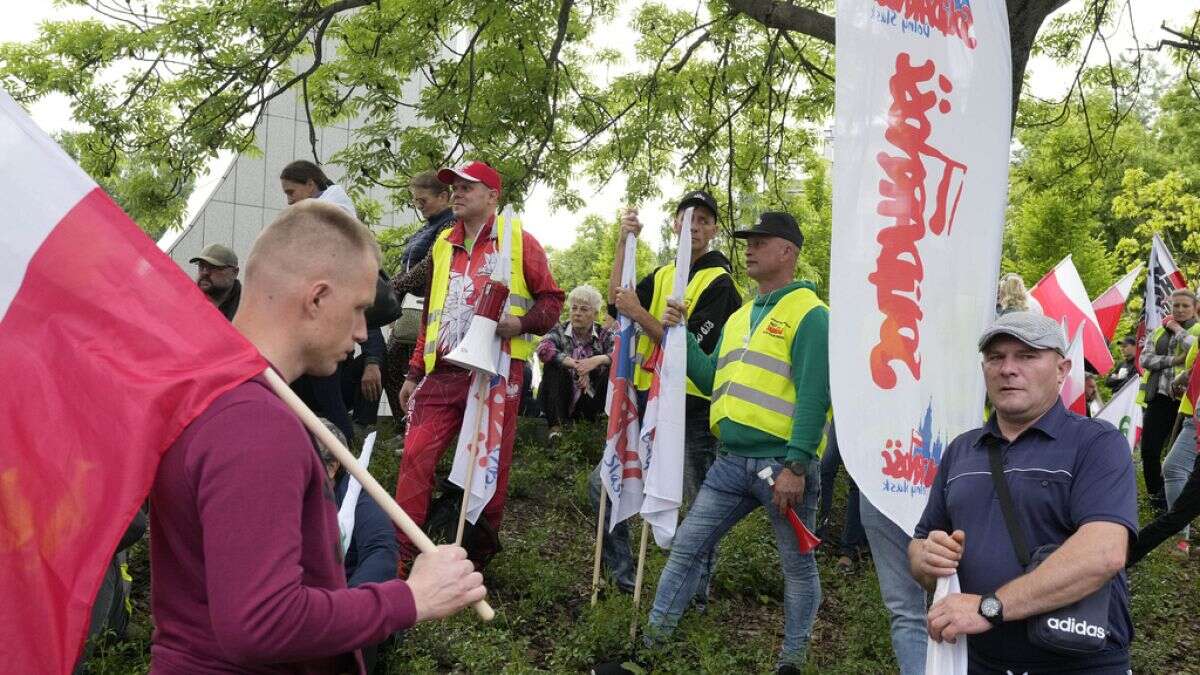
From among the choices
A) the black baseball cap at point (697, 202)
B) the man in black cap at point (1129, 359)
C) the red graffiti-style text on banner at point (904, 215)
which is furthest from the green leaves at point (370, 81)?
the man in black cap at point (1129, 359)

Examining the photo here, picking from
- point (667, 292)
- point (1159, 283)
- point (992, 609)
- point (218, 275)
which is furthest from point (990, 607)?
point (1159, 283)

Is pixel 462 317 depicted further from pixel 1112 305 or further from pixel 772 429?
pixel 1112 305

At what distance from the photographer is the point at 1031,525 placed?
324cm

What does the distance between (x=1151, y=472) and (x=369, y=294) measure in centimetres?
1004

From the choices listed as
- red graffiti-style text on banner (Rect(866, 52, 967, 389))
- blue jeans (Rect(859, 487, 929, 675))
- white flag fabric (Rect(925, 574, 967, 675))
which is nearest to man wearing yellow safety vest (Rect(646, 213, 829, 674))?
blue jeans (Rect(859, 487, 929, 675))

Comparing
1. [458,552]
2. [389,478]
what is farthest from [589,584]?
[458,552]

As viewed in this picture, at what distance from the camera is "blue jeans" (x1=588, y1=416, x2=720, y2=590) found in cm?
640

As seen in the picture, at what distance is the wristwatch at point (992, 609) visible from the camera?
10.2 feet

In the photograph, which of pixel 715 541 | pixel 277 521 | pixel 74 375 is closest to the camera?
pixel 277 521

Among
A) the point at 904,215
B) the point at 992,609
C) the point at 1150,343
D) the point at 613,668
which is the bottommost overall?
the point at 613,668

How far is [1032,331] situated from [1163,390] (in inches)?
320

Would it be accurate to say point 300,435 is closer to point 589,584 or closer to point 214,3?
point 589,584

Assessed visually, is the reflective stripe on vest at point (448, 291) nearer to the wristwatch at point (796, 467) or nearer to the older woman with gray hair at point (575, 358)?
the wristwatch at point (796, 467)

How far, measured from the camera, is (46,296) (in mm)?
2166
